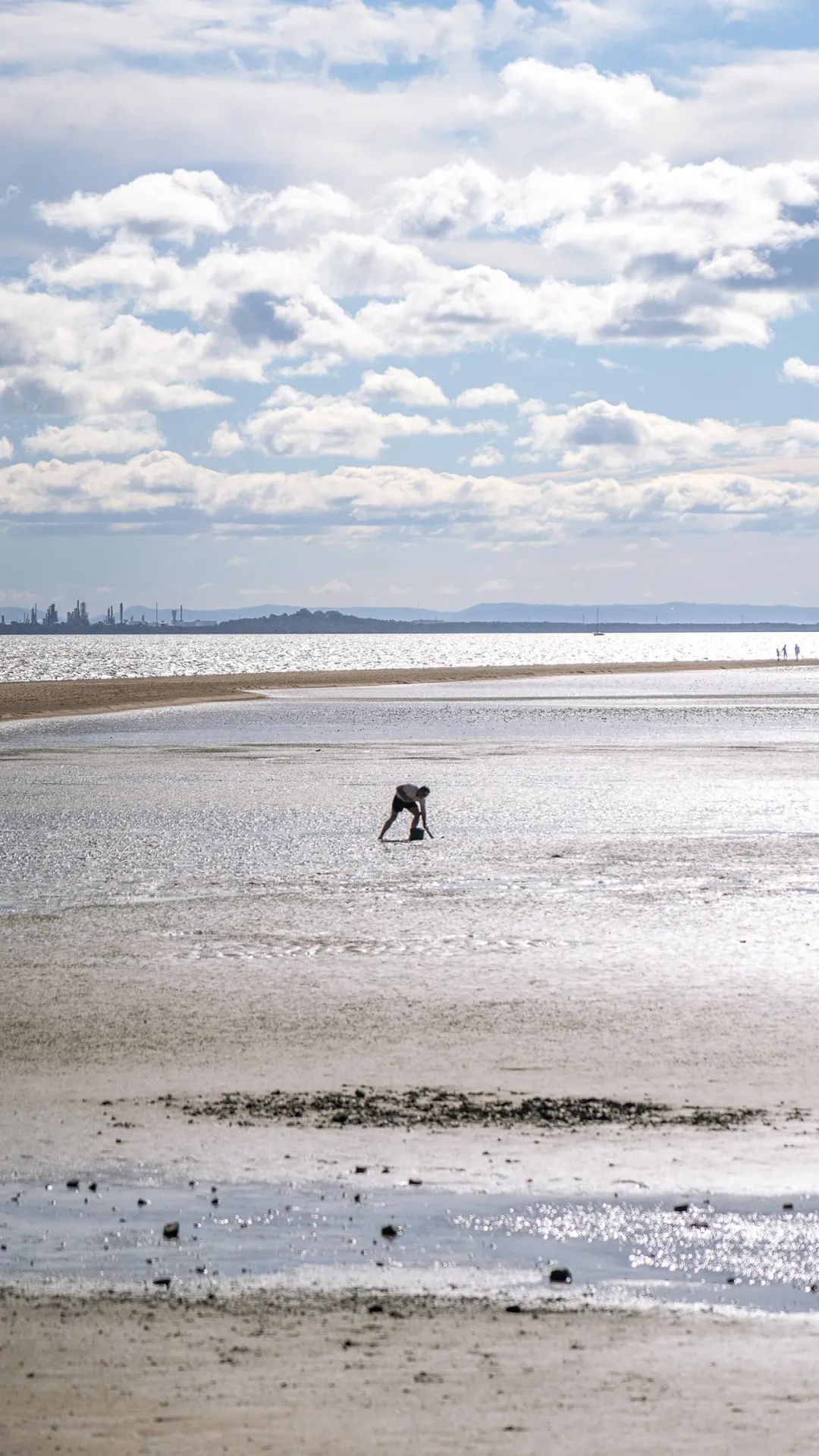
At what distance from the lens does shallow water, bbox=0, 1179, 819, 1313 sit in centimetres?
764

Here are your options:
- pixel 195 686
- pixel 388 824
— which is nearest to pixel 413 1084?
pixel 388 824

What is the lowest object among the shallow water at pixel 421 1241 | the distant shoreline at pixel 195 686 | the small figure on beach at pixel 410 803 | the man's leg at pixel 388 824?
the shallow water at pixel 421 1241

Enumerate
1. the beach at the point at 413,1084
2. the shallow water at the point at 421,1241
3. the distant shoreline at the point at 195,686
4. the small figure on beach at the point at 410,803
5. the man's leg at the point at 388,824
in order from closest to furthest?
1. the beach at the point at 413,1084
2. the shallow water at the point at 421,1241
3. the small figure on beach at the point at 410,803
4. the man's leg at the point at 388,824
5. the distant shoreline at the point at 195,686

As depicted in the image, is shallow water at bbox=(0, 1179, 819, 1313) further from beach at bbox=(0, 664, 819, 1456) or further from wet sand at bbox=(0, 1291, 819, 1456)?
wet sand at bbox=(0, 1291, 819, 1456)

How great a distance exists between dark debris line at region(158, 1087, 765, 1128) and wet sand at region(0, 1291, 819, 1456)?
292 centimetres

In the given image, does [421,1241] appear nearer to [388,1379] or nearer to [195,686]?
[388,1379]

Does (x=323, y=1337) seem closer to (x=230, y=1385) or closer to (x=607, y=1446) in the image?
(x=230, y=1385)

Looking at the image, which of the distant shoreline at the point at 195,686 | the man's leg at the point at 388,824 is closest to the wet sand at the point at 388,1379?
the man's leg at the point at 388,824

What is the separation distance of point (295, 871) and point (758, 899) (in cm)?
595

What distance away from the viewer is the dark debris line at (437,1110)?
10.3 metres

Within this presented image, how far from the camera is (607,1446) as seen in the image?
19.7 feet

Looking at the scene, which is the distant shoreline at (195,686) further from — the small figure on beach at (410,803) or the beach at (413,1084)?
the beach at (413,1084)

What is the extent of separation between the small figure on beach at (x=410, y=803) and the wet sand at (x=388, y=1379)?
16955 millimetres

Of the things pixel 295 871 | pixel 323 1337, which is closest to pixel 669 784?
pixel 295 871
